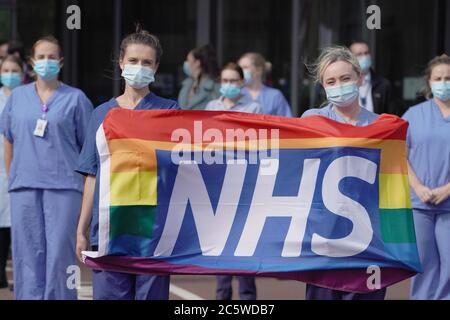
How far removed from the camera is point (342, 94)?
6398 mm

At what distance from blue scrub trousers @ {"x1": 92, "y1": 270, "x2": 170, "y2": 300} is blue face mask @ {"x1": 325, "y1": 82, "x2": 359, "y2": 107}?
4.05 feet

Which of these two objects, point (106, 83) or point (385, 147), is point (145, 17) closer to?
point (106, 83)

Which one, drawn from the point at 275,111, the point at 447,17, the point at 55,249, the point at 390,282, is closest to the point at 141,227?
the point at 390,282

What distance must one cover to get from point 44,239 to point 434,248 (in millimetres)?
2542

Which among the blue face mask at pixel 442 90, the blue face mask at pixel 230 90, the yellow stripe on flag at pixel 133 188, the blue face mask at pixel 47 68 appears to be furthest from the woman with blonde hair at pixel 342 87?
the blue face mask at pixel 230 90

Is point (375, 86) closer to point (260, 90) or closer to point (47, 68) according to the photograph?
point (260, 90)

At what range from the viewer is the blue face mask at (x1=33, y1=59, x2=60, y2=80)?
8312 millimetres

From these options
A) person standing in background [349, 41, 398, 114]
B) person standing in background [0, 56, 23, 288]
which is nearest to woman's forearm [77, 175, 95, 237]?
person standing in background [0, 56, 23, 288]

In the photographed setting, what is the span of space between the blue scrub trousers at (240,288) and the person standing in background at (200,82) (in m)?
2.39

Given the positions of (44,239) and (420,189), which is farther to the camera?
(44,239)

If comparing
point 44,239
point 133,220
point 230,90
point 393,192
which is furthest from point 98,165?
point 230,90

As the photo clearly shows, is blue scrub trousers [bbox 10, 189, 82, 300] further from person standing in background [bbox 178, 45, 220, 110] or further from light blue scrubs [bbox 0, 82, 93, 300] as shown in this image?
person standing in background [bbox 178, 45, 220, 110]

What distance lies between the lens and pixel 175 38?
16.6 m
